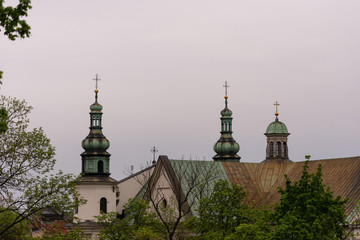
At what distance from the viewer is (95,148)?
96750 mm

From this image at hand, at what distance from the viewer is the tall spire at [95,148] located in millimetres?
96625

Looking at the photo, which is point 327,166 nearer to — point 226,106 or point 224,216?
point 224,216

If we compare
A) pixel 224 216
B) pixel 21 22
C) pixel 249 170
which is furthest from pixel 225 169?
pixel 21 22

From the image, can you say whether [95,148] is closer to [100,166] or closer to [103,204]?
[100,166]

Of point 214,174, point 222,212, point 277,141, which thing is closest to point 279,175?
point 214,174

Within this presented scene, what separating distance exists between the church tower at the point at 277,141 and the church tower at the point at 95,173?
19.5 metres

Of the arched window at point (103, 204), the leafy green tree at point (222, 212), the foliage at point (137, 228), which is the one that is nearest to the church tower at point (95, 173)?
the arched window at point (103, 204)

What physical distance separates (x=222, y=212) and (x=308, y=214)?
15.3 metres

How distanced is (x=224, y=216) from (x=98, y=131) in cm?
4154

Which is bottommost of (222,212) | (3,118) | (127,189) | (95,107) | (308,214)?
(308,214)

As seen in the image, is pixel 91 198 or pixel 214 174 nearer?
pixel 214 174

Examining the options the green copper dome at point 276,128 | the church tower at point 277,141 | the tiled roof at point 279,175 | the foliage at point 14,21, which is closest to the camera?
the foliage at point 14,21

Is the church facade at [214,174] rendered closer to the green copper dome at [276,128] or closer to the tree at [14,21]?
the green copper dome at [276,128]

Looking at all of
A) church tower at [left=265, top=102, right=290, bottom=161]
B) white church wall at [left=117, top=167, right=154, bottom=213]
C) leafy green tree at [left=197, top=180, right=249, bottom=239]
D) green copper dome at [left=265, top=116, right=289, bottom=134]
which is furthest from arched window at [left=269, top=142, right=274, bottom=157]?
leafy green tree at [left=197, top=180, right=249, bottom=239]
